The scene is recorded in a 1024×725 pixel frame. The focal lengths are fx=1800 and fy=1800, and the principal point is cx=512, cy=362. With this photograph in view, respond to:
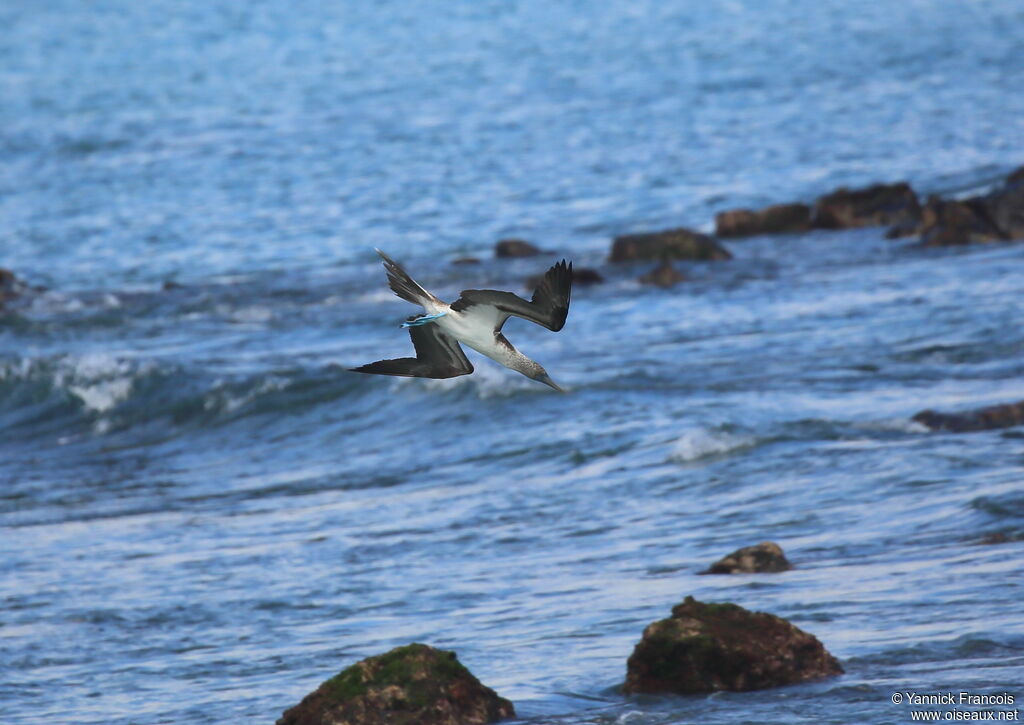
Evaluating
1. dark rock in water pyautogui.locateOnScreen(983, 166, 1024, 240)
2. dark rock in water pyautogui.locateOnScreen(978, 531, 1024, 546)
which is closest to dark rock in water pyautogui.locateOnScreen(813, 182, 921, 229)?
dark rock in water pyautogui.locateOnScreen(983, 166, 1024, 240)

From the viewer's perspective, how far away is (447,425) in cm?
1848

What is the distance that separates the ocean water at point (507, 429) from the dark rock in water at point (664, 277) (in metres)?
0.24

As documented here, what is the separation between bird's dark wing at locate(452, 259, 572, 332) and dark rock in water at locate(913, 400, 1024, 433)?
942 cm

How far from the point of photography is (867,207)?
28.9 m

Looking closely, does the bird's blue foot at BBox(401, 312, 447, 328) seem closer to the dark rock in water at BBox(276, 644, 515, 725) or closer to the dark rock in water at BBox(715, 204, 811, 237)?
the dark rock in water at BBox(276, 644, 515, 725)

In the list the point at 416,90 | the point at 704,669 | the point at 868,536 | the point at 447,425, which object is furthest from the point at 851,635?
the point at 416,90

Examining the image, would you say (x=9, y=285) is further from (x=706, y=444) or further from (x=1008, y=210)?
(x=706, y=444)

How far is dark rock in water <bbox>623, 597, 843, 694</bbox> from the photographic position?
9.41 metres

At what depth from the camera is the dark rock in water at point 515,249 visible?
2922 centimetres

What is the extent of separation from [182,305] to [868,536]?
17.0 metres

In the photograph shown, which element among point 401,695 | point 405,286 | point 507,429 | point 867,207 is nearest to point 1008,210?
point 867,207

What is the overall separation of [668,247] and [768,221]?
2.81m

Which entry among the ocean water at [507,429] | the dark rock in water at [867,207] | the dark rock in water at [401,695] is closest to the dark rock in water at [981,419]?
the ocean water at [507,429]

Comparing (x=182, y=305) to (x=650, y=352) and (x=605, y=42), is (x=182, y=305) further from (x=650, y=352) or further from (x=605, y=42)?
(x=605, y=42)
